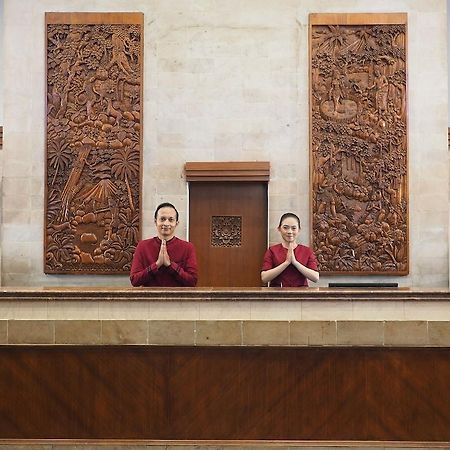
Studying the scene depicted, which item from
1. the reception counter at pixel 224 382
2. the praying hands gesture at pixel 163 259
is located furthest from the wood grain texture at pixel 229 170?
the reception counter at pixel 224 382

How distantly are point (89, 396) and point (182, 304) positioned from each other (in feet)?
1.89

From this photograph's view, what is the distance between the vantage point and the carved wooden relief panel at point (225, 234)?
6320mm

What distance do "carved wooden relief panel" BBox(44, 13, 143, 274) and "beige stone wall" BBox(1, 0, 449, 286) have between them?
12cm

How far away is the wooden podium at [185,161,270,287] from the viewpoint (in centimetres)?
630

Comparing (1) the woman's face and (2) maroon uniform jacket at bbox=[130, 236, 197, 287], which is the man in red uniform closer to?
(2) maroon uniform jacket at bbox=[130, 236, 197, 287]

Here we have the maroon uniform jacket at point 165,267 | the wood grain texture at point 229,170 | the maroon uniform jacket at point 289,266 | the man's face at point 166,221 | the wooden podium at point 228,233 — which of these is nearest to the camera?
the maroon uniform jacket at point 165,267

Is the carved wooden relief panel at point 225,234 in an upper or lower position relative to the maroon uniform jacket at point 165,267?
upper

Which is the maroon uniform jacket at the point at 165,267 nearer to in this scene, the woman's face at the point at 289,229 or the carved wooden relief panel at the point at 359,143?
the woman's face at the point at 289,229

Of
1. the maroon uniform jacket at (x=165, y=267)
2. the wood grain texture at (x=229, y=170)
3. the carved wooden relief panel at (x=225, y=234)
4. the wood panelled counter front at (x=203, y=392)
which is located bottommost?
the wood panelled counter front at (x=203, y=392)

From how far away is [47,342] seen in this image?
111 inches

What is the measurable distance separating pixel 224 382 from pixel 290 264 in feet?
5.69

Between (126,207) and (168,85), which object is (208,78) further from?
(126,207)

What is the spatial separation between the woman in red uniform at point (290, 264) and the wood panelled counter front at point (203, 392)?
5.14 ft

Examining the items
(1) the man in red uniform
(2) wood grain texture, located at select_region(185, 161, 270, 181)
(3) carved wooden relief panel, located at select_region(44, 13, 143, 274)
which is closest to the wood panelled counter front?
(1) the man in red uniform
